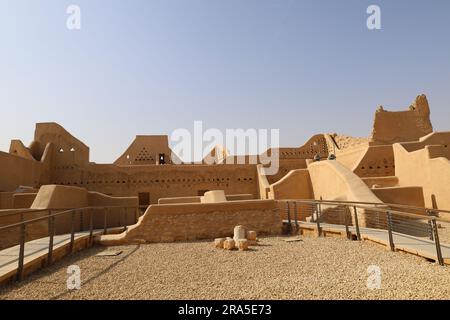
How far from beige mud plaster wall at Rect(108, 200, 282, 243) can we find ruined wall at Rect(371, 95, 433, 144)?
16974mm

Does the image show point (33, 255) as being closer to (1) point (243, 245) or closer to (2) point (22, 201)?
(1) point (243, 245)

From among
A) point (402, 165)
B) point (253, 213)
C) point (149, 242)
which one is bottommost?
point (149, 242)

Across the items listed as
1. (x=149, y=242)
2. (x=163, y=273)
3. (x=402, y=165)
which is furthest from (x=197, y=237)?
(x=402, y=165)

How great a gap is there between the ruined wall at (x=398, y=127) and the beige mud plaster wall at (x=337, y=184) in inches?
447

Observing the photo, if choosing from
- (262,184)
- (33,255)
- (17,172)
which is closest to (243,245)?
(33,255)

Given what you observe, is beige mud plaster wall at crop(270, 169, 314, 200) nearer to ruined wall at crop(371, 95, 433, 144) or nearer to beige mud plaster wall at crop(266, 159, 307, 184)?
beige mud plaster wall at crop(266, 159, 307, 184)

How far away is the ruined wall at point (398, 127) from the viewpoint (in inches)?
920

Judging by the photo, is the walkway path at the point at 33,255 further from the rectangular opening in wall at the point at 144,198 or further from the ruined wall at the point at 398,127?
the ruined wall at the point at 398,127

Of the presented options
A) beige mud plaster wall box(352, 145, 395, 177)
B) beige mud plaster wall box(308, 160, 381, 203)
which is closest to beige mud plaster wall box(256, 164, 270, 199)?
beige mud plaster wall box(308, 160, 381, 203)
